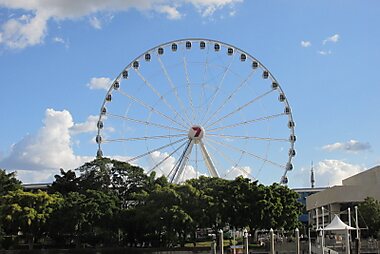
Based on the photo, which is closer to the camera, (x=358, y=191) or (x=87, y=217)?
(x=87, y=217)

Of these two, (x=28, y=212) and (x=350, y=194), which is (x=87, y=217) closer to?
(x=28, y=212)

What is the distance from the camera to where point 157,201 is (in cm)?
6594

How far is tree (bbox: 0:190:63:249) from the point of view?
67625 mm

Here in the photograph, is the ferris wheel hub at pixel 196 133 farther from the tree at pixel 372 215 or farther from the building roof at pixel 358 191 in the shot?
the building roof at pixel 358 191

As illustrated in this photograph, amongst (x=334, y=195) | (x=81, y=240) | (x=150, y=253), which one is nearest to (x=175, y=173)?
(x=150, y=253)

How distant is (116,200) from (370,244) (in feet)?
97.5

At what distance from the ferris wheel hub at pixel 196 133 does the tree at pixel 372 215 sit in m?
22.3

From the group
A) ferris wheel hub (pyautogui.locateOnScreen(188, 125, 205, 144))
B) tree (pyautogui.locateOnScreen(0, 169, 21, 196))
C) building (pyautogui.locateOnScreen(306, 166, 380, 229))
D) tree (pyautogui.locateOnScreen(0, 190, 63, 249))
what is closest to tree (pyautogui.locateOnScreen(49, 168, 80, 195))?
tree (pyautogui.locateOnScreen(0, 169, 21, 196))

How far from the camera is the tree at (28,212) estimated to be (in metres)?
67.6

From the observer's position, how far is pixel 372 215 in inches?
2739

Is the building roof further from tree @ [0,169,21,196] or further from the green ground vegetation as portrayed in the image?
tree @ [0,169,21,196]

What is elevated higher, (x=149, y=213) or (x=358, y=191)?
(x=358, y=191)

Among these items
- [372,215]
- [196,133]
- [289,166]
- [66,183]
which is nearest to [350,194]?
[372,215]

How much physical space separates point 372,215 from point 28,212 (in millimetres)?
39273
